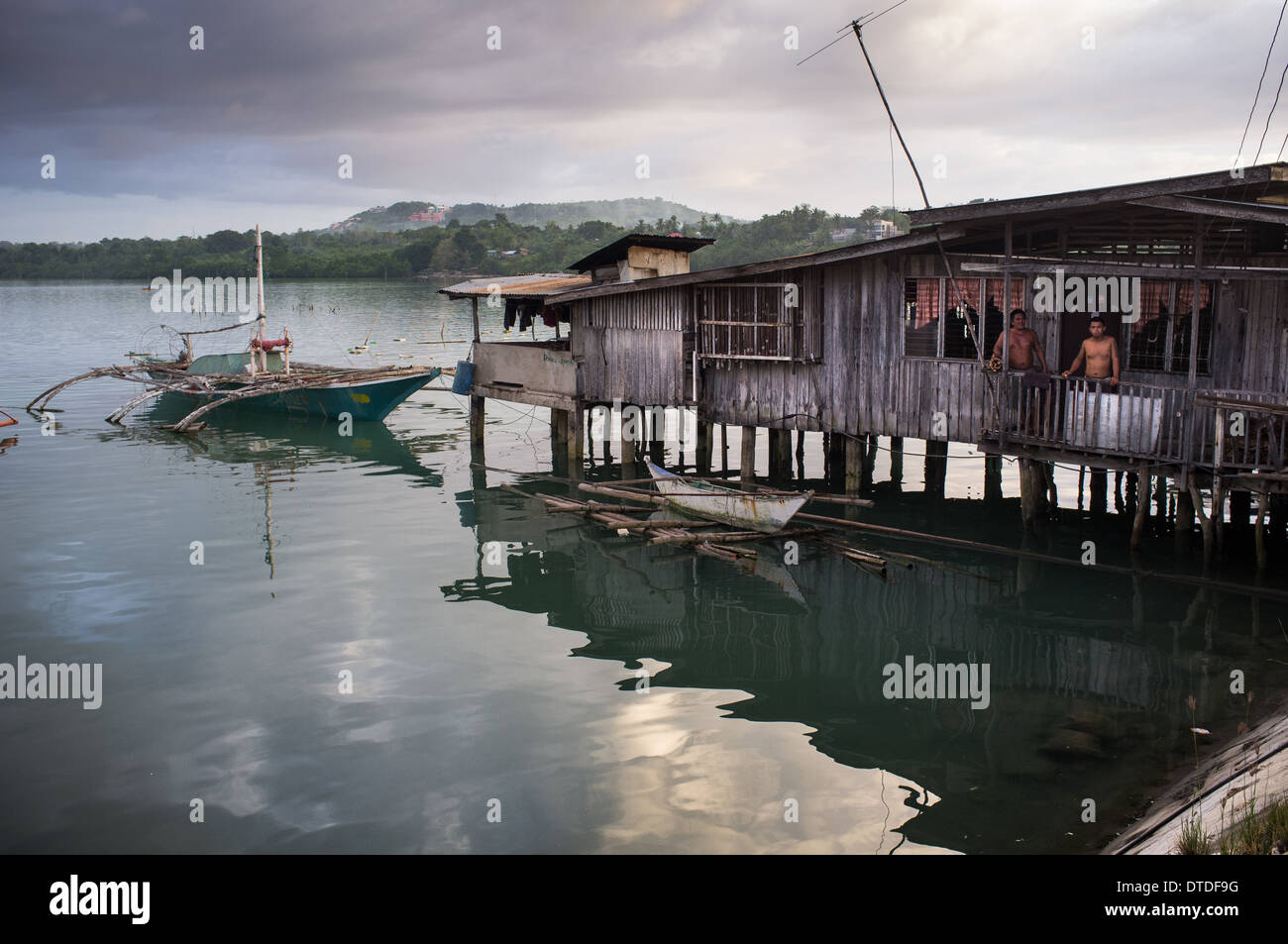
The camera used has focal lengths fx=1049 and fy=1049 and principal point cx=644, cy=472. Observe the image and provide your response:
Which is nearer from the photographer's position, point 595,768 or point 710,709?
point 595,768

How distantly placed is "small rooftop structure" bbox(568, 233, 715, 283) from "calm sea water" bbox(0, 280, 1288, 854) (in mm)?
6281

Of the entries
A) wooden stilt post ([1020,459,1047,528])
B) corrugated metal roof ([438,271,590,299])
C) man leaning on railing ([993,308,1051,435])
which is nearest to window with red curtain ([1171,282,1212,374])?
man leaning on railing ([993,308,1051,435])

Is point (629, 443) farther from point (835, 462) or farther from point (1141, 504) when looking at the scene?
point (1141, 504)

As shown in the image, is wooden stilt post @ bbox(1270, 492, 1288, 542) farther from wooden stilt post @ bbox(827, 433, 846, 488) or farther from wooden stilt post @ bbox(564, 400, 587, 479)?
wooden stilt post @ bbox(564, 400, 587, 479)

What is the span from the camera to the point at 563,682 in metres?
12.1

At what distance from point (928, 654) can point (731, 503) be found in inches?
195

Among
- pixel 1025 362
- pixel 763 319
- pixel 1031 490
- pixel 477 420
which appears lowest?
pixel 1031 490

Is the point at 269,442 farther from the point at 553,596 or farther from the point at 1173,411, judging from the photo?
the point at 1173,411

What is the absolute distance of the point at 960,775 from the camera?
9547 mm

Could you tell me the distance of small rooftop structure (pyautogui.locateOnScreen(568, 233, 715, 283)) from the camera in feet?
78.3

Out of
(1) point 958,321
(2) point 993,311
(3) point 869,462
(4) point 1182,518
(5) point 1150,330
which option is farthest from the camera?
(3) point 869,462

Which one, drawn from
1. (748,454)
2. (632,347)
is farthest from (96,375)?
(748,454)
